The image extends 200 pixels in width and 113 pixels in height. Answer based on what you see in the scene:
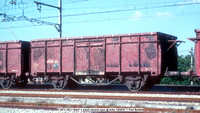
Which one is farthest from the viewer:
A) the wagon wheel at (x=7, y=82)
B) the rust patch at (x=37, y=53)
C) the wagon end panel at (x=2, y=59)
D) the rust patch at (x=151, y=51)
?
the wagon end panel at (x=2, y=59)

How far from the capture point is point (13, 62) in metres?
18.2

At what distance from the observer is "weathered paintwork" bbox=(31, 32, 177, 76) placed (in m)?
14.4

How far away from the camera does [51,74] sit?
1703cm

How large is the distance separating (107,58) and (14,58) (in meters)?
6.99

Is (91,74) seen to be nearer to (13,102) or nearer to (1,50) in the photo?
(13,102)

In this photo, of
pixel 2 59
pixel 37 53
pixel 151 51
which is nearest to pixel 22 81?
pixel 2 59

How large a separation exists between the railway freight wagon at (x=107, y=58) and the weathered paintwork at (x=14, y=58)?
A: 3.19 ft

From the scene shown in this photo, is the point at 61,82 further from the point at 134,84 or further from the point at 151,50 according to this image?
the point at 151,50

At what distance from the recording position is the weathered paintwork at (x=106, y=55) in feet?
47.1

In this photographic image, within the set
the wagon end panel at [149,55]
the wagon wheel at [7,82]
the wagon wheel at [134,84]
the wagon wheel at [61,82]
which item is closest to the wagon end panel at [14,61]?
the wagon wheel at [7,82]

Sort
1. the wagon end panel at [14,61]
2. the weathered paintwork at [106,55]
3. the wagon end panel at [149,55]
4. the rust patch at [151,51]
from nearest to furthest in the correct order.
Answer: the wagon end panel at [149,55] < the rust patch at [151,51] < the weathered paintwork at [106,55] < the wagon end panel at [14,61]

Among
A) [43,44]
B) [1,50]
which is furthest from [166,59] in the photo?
[1,50]

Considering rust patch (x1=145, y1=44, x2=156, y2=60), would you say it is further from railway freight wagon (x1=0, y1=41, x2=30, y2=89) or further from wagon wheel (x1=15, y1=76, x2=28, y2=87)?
wagon wheel (x1=15, y1=76, x2=28, y2=87)

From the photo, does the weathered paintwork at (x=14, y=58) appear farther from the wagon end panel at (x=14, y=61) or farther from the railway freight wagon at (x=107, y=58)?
the railway freight wagon at (x=107, y=58)
